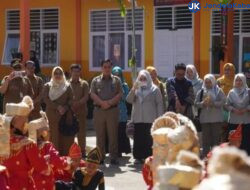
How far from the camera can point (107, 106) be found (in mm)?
11344

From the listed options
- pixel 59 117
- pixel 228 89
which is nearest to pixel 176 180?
pixel 59 117

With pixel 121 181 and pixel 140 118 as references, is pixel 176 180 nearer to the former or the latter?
pixel 121 181

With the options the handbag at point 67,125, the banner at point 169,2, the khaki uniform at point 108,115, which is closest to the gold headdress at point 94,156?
the handbag at point 67,125

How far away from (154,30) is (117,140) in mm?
9004

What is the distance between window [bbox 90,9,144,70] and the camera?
68.9 ft

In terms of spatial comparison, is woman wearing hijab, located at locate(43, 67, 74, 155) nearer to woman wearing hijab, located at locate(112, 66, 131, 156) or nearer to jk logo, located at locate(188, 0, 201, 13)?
woman wearing hijab, located at locate(112, 66, 131, 156)

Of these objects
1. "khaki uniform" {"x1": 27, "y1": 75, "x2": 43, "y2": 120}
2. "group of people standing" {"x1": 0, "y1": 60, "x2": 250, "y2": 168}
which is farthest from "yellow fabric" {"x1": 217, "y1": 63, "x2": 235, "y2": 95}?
"khaki uniform" {"x1": 27, "y1": 75, "x2": 43, "y2": 120}

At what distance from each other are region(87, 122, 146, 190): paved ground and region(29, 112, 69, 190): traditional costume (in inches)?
79.1

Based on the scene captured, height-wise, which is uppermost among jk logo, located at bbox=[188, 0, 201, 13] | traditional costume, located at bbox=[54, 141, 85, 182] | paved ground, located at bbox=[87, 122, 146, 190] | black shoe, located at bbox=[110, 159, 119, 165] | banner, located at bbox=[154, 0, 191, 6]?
Answer: banner, located at bbox=[154, 0, 191, 6]

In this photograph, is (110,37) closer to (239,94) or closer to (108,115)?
(108,115)

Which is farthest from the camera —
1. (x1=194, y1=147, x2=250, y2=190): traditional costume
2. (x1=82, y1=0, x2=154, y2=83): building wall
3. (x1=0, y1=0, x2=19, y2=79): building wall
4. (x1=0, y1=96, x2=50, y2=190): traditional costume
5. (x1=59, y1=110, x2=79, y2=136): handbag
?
(x1=0, y1=0, x2=19, y2=79): building wall

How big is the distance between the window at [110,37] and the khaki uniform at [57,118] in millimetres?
9696

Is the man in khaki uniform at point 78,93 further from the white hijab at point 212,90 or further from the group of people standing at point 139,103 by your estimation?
the white hijab at point 212,90

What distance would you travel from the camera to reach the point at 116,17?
2116 centimetres
